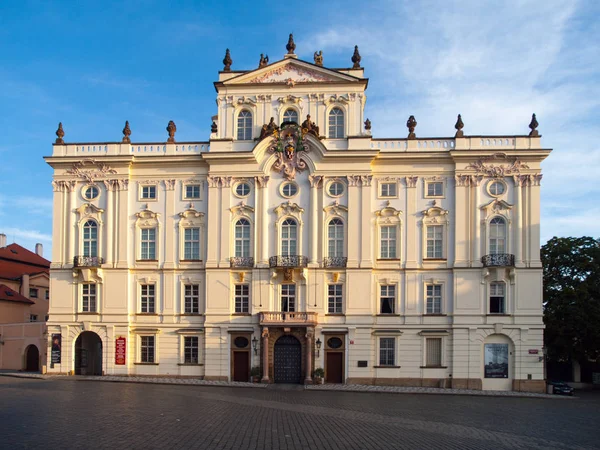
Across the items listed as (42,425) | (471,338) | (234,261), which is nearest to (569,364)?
(471,338)

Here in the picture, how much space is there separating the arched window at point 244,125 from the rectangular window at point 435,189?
13.1 meters

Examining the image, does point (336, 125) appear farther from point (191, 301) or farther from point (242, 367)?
point (242, 367)

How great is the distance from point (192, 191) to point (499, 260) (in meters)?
21.7

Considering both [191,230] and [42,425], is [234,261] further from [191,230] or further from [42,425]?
[42,425]

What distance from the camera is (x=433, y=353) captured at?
4691cm

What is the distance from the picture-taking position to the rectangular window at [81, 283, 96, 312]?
161 ft

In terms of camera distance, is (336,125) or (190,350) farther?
(336,125)

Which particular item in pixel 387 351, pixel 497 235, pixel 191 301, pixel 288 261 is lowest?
pixel 387 351

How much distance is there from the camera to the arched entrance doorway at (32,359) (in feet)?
191

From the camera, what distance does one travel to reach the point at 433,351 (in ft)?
154

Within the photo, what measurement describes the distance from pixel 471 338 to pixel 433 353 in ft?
8.94

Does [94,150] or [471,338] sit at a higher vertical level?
[94,150]

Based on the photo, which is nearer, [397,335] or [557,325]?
[397,335]

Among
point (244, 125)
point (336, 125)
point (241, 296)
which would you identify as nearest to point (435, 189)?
point (336, 125)
